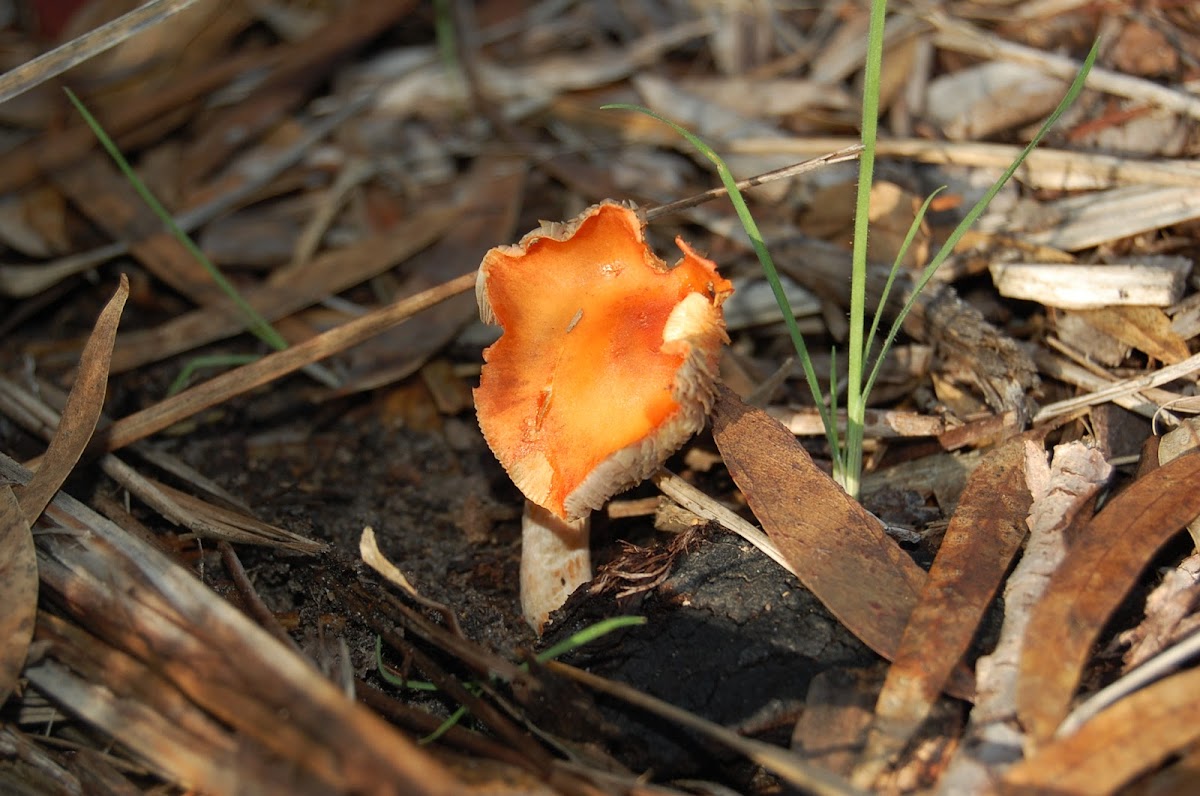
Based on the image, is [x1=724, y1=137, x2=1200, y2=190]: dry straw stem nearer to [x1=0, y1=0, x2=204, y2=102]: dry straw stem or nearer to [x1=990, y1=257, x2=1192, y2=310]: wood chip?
Result: [x1=990, y1=257, x2=1192, y2=310]: wood chip

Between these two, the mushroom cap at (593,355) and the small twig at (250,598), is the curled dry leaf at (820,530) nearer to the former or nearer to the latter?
the mushroom cap at (593,355)

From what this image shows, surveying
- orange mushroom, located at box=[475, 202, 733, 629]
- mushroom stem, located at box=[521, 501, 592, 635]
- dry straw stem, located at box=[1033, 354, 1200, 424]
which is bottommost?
dry straw stem, located at box=[1033, 354, 1200, 424]

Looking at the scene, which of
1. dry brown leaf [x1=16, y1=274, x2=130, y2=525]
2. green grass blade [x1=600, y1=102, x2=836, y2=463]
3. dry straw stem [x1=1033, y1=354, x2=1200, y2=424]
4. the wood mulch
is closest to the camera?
the wood mulch

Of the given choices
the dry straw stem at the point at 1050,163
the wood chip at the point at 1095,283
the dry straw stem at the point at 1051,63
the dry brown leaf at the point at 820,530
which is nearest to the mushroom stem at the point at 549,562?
the dry brown leaf at the point at 820,530

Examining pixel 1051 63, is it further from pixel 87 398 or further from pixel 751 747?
pixel 87 398

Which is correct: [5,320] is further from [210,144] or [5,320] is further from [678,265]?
[678,265]

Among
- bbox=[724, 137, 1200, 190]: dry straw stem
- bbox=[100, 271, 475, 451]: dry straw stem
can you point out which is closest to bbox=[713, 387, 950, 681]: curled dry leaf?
bbox=[100, 271, 475, 451]: dry straw stem
